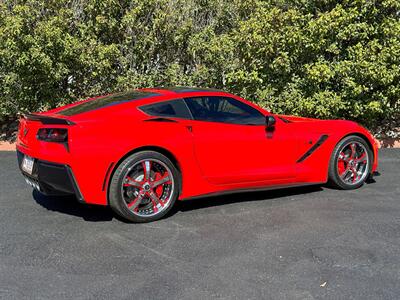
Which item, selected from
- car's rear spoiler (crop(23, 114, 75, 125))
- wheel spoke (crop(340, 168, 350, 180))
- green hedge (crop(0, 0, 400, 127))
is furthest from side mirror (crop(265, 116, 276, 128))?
green hedge (crop(0, 0, 400, 127))

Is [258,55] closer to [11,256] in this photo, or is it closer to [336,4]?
[336,4]

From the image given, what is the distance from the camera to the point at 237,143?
213 inches

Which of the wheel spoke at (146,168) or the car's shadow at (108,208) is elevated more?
the wheel spoke at (146,168)

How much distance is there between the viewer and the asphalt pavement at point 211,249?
3523 millimetres

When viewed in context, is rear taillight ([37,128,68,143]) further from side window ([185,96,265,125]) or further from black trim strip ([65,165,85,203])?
side window ([185,96,265,125])

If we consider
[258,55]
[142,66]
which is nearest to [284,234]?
[258,55]

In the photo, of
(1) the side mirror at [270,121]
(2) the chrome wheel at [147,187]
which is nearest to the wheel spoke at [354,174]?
(1) the side mirror at [270,121]

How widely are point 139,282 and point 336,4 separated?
7.26m

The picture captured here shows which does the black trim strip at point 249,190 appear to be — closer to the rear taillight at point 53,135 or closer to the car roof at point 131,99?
the car roof at point 131,99

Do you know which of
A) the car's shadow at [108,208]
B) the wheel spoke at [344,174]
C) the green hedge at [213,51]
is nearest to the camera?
the car's shadow at [108,208]

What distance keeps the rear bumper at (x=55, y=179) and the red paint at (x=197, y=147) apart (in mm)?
52

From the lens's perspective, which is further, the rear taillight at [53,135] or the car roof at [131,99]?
the car roof at [131,99]

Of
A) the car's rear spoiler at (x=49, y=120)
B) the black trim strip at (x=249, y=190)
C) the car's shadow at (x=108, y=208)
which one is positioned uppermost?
the car's rear spoiler at (x=49, y=120)

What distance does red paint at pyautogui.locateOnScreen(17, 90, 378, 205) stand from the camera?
4656 millimetres
